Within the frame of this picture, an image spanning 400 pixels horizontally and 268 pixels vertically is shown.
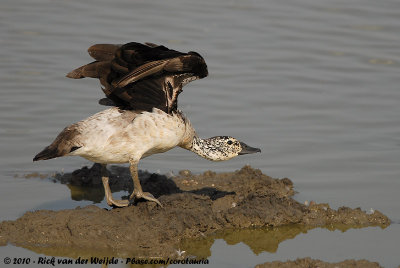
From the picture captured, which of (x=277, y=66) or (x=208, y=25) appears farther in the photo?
(x=208, y=25)

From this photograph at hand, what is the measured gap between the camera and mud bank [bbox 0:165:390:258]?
7.05 m

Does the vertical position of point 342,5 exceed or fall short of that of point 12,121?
it exceeds it

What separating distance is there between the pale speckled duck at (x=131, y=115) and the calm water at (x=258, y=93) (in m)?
0.93

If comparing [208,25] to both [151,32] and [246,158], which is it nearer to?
[151,32]

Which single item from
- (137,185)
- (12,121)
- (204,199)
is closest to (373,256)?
(204,199)

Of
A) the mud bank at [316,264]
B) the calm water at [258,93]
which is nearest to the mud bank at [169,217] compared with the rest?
the calm water at [258,93]

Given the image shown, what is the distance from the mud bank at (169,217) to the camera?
7.05 metres

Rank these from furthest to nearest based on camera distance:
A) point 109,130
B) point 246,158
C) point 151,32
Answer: point 151,32 < point 246,158 < point 109,130

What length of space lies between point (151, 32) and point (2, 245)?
8.09m

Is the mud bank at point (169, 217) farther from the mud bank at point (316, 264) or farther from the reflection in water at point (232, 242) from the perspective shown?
the mud bank at point (316, 264)

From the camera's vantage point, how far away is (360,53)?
14023 mm

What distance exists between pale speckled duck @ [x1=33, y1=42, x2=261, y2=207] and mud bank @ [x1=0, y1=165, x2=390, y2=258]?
357 millimetres

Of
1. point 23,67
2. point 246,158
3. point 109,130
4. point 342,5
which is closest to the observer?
point 109,130

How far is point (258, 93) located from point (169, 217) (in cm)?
492
